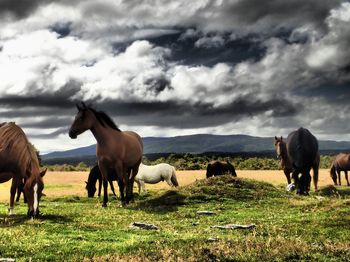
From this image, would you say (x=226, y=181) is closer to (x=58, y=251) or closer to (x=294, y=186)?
(x=294, y=186)

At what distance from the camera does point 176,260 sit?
991 cm

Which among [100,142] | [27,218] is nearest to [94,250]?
[27,218]

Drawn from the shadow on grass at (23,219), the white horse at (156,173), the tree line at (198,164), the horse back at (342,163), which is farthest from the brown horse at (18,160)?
the tree line at (198,164)

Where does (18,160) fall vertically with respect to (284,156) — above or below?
above

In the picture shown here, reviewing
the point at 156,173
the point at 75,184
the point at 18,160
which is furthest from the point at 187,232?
the point at 75,184

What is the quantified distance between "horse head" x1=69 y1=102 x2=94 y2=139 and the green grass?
339 centimetres

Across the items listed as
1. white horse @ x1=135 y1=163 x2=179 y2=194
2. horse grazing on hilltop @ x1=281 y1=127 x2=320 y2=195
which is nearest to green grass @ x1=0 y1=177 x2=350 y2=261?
horse grazing on hilltop @ x1=281 y1=127 x2=320 y2=195

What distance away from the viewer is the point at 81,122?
72.5 ft

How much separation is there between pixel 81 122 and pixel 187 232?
9683 mm

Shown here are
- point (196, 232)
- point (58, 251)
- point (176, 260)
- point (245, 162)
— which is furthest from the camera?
point (245, 162)

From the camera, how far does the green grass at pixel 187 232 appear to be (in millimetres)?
10555

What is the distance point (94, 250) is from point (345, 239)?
21.0 feet

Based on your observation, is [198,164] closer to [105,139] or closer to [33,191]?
[105,139]

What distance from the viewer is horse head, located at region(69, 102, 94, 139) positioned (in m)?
22.1
